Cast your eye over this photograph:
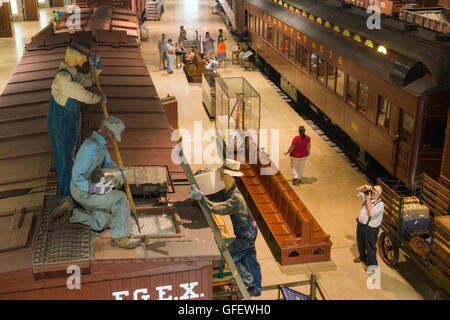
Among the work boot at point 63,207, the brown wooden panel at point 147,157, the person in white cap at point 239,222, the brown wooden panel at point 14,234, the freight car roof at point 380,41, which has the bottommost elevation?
the person in white cap at point 239,222

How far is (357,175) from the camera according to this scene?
1386 cm

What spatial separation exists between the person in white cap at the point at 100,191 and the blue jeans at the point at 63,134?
747 mm

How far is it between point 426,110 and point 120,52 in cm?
1009

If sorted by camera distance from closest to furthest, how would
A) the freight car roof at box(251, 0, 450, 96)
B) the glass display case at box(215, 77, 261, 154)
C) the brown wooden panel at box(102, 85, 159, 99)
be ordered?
the freight car roof at box(251, 0, 450, 96)
the brown wooden panel at box(102, 85, 159, 99)
the glass display case at box(215, 77, 261, 154)

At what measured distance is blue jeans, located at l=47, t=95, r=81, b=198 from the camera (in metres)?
6.10

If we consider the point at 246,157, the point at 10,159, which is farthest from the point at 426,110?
the point at 10,159

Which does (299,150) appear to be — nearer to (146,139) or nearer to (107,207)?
(146,139)

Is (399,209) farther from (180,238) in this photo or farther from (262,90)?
(262,90)

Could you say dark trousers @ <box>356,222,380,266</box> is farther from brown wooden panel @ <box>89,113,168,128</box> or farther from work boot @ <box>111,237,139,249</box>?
work boot @ <box>111,237,139,249</box>

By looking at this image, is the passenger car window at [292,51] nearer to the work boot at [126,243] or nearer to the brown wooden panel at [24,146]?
the brown wooden panel at [24,146]

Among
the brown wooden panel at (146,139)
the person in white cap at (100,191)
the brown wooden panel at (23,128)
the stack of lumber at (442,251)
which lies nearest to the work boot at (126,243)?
the person in white cap at (100,191)

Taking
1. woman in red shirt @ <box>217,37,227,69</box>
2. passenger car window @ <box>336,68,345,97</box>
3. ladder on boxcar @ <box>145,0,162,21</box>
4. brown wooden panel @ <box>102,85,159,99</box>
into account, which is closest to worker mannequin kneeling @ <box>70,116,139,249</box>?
brown wooden panel @ <box>102,85,159,99</box>

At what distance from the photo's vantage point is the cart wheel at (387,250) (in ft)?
31.9

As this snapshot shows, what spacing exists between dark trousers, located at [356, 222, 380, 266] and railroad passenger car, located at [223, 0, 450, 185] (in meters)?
2.10
